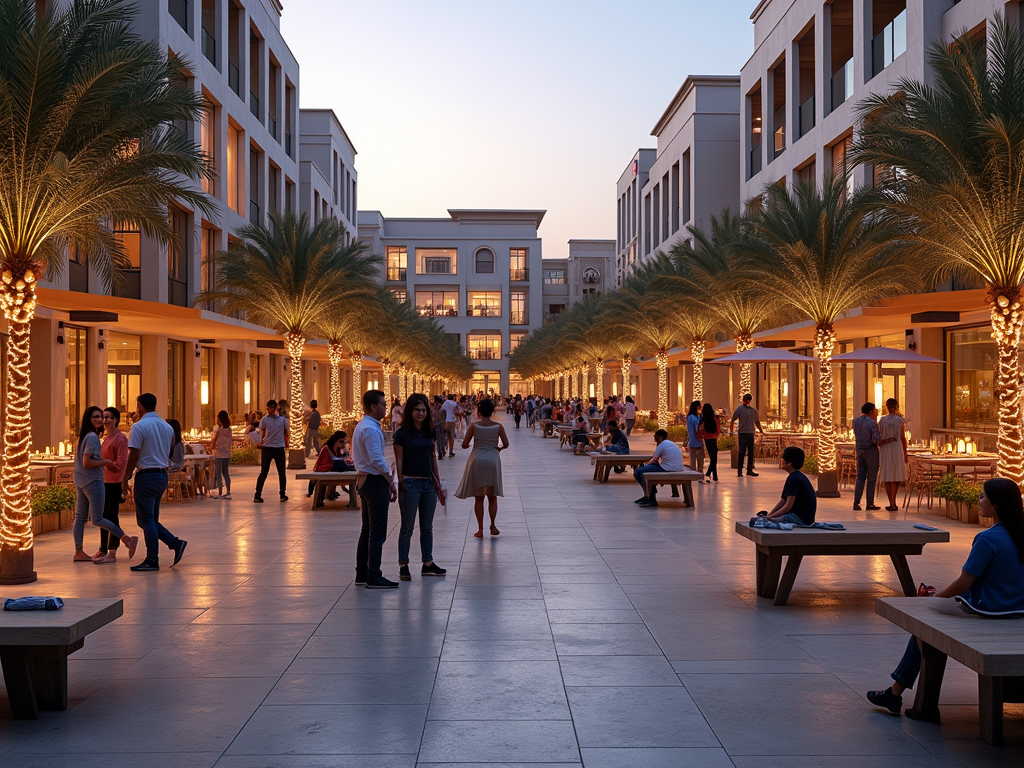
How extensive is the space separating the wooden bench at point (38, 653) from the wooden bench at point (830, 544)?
5.46m

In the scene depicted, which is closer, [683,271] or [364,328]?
[683,271]

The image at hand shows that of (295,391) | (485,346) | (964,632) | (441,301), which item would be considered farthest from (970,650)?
(485,346)

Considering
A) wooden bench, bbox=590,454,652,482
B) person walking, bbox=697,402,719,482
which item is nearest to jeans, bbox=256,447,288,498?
wooden bench, bbox=590,454,652,482

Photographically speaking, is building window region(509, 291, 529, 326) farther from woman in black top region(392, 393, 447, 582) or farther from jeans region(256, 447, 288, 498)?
woman in black top region(392, 393, 447, 582)

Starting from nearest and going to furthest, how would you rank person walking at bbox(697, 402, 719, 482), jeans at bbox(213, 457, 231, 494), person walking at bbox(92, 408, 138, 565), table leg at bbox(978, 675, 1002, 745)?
table leg at bbox(978, 675, 1002, 745) < person walking at bbox(92, 408, 138, 565) < jeans at bbox(213, 457, 231, 494) < person walking at bbox(697, 402, 719, 482)

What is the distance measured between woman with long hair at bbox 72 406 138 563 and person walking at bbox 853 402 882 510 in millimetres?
10784

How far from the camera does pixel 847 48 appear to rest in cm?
3350

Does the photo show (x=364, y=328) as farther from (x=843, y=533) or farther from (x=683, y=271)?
(x=843, y=533)

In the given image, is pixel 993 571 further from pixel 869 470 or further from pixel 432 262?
pixel 432 262

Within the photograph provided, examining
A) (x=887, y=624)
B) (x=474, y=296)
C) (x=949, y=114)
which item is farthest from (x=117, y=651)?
(x=474, y=296)

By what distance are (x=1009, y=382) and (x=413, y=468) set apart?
8780 mm

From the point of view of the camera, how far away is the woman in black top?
32.7ft

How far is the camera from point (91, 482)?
11164 mm

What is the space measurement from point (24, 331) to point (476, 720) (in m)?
7.24
